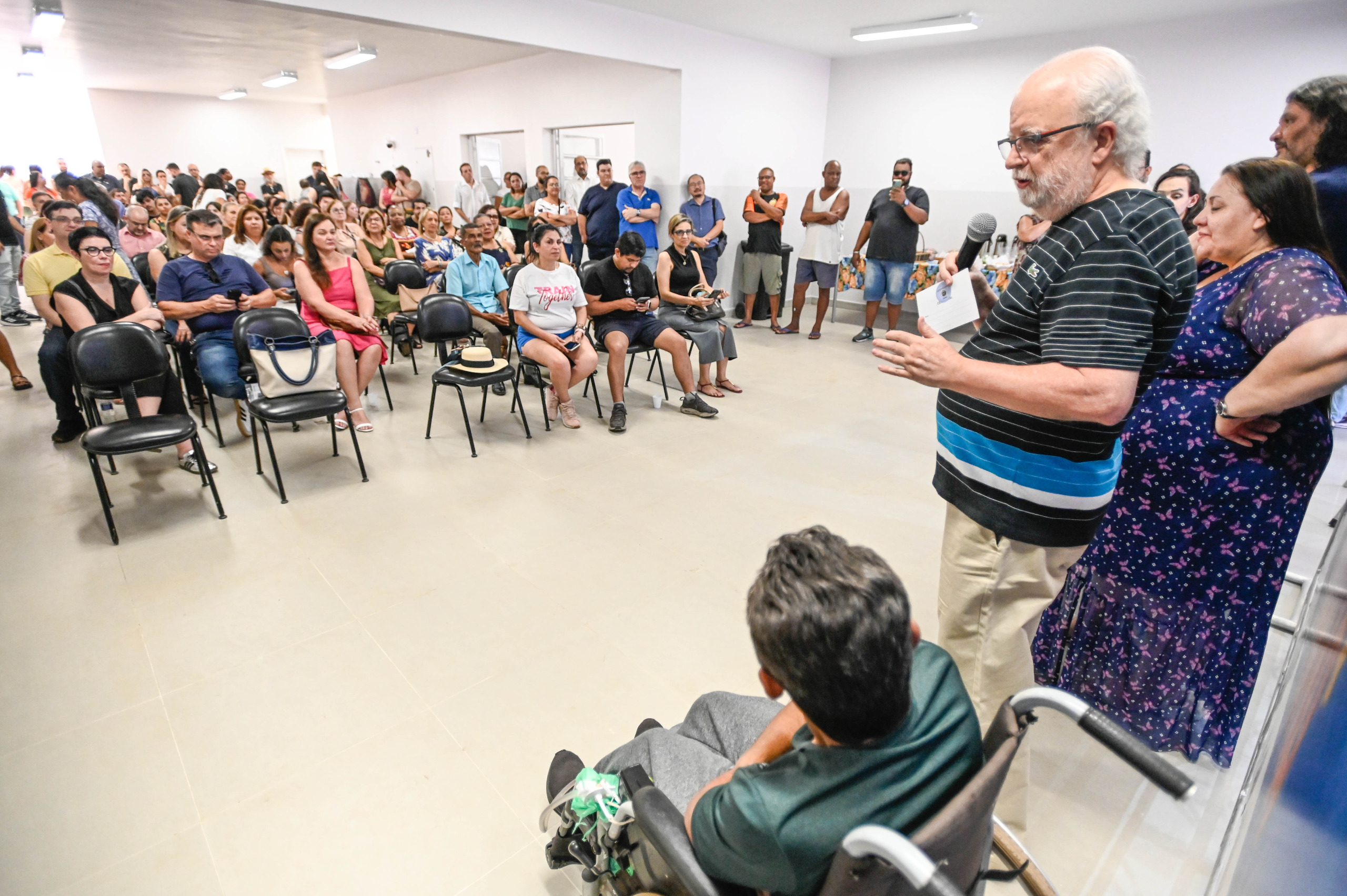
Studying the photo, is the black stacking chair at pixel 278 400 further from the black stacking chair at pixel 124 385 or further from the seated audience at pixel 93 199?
the seated audience at pixel 93 199

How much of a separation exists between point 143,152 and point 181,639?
1744 cm

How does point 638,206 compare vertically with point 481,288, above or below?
above

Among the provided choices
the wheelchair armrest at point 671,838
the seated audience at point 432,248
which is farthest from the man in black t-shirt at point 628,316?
the wheelchair armrest at point 671,838

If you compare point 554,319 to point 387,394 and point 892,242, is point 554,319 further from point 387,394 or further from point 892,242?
point 892,242

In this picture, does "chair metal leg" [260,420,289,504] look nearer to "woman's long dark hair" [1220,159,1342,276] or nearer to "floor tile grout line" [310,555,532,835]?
"floor tile grout line" [310,555,532,835]

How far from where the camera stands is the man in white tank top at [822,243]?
6.55 meters

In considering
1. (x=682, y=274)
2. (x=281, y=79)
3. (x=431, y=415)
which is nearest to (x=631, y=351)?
(x=682, y=274)

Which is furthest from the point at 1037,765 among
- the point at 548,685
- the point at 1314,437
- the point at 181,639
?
the point at 181,639

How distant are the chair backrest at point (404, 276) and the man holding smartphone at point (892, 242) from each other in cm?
406

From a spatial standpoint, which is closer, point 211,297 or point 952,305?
point 952,305

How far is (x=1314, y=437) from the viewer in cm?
149

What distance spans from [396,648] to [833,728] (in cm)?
184

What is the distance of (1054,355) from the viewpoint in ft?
3.65

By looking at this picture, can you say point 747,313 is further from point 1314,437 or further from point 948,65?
point 1314,437
